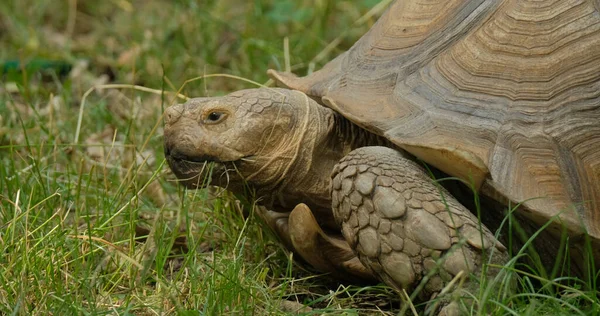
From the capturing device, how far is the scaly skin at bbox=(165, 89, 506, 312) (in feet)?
8.48

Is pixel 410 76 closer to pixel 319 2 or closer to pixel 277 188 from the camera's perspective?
pixel 277 188

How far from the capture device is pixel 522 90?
279 cm

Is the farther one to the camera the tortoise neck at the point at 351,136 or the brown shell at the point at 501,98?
the tortoise neck at the point at 351,136

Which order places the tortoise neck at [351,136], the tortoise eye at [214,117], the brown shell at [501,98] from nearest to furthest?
the brown shell at [501,98] → the tortoise eye at [214,117] → the tortoise neck at [351,136]

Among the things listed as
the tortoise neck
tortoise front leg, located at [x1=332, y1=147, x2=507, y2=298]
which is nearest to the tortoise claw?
tortoise front leg, located at [x1=332, y1=147, x2=507, y2=298]

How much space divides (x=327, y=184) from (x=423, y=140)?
510 mm

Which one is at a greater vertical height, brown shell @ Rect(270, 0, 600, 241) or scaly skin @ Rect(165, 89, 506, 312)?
brown shell @ Rect(270, 0, 600, 241)

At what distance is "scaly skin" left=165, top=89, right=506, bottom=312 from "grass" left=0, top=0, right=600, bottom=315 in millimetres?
116

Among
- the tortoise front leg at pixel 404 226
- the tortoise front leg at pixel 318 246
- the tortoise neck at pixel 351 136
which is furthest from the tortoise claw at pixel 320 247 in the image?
the tortoise neck at pixel 351 136

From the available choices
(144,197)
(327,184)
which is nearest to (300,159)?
(327,184)

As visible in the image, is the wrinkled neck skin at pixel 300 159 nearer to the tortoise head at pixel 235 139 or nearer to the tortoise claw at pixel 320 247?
the tortoise head at pixel 235 139

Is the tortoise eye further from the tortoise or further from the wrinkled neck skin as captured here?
the wrinkled neck skin

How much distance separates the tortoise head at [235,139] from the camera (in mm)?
2963

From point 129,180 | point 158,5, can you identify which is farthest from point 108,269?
point 158,5
